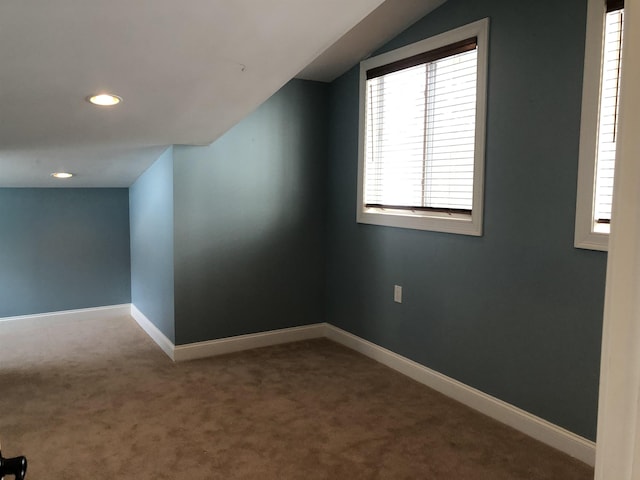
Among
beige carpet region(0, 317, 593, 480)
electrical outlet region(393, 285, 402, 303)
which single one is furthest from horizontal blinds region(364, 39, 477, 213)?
beige carpet region(0, 317, 593, 480)

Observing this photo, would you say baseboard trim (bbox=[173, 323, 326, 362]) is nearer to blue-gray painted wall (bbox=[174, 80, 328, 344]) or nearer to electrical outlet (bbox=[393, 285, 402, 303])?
blue-gray painted wall (bbox=[174, 80, 328, 344])

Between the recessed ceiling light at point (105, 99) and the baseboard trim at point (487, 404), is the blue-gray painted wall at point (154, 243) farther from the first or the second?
the baseboard trim at point (487, 404)

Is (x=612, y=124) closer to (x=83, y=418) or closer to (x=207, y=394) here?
(x=207, y=394)

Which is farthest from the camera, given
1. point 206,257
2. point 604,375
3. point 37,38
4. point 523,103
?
point 206,257

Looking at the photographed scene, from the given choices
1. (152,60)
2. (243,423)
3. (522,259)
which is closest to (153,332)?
(243,423)

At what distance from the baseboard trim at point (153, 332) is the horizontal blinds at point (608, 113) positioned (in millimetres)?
2701

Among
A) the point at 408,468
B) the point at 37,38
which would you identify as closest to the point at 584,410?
the point at 408,468

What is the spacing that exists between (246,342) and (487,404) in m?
1.76

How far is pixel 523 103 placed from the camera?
2512 mm

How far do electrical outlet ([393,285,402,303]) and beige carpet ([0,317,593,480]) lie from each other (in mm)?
477

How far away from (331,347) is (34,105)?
2462mm

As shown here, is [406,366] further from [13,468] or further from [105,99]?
[13,468]

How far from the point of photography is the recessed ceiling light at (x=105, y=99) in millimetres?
2387

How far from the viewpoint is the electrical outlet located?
3336 mm
